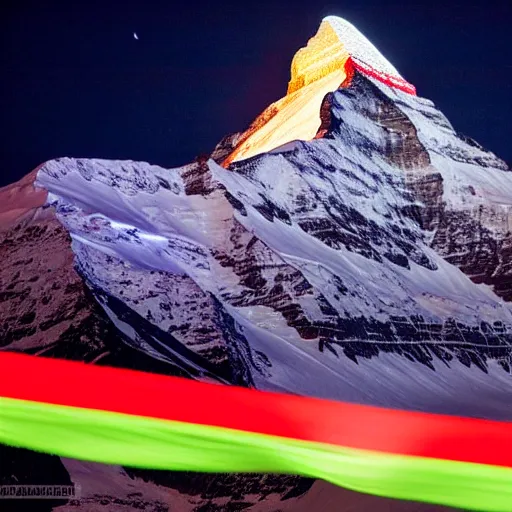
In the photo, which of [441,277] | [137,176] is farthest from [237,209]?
[137,176]

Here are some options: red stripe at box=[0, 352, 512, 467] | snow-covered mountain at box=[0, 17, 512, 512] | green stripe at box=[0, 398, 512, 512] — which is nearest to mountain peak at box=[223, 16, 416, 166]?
snow-covered mountain at box=[0, 17, 512, 512]

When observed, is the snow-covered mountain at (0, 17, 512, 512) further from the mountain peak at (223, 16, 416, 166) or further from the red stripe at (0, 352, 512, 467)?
the red stripe at (0, 352, 512, 467)

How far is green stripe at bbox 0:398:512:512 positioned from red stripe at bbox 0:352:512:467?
0.09 ft

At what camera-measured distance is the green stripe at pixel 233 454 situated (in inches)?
53.8

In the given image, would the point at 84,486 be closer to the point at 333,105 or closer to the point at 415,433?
the point at 415,433

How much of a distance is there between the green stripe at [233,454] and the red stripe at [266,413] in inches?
1.1

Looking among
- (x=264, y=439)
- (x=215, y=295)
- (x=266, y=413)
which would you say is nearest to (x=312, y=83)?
(x=215, y=295)

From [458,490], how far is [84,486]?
→ 426 cm

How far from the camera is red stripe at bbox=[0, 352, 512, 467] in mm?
1472

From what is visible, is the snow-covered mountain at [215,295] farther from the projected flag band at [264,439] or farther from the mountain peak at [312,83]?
the projected flag band at [264,439]

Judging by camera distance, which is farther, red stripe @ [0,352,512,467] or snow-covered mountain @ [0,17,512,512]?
snow-covered mountain @ [0,17,512,512]

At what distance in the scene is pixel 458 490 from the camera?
1374mm

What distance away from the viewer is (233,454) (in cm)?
146

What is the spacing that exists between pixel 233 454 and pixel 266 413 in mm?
175
